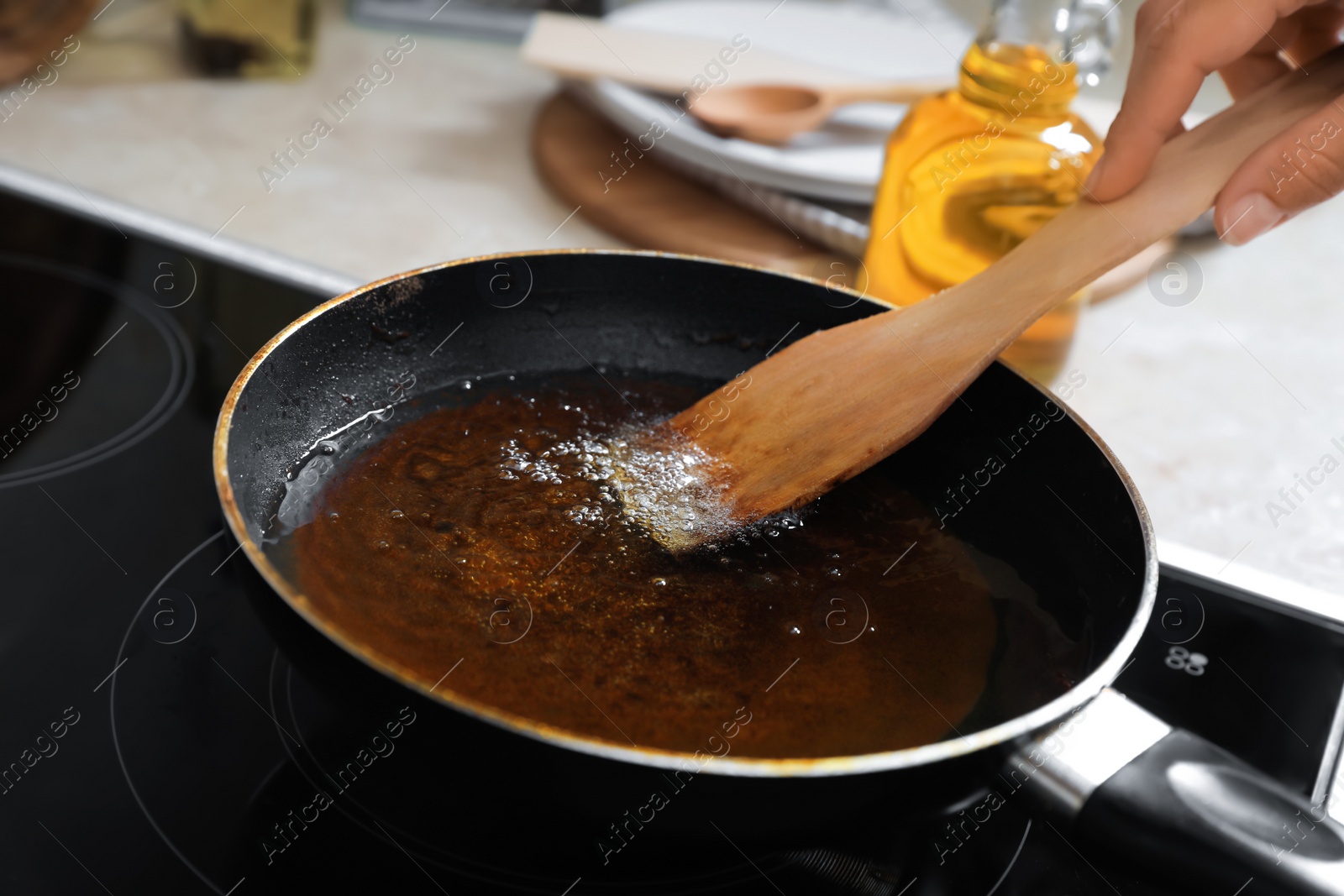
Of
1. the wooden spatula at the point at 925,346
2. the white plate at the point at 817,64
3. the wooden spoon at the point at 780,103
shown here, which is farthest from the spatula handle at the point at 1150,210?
the wooden spoon at the point at 780,103

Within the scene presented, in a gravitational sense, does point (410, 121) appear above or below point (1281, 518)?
below

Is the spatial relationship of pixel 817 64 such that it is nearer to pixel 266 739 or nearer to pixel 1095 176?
pixel 1095 176

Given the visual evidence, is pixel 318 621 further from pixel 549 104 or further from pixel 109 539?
pixel 549 104

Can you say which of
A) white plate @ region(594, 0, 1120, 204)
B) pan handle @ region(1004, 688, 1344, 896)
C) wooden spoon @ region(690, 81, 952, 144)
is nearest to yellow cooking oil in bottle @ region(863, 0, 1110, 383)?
white plate @ region(594, 0, 1120, 204)

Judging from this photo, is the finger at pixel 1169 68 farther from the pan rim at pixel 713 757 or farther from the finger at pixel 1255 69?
the pan rim at pixel 713 757

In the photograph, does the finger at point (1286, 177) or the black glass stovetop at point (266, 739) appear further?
the finger at point (1286, 177)

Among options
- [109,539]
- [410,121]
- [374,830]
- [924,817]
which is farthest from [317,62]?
[924,817]

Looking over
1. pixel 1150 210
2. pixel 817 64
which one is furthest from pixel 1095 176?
pixel 817 64

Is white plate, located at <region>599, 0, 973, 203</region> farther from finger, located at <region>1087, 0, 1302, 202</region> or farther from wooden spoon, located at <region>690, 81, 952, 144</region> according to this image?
finger, located at <region>1087, 0, 1302, 202</region>
